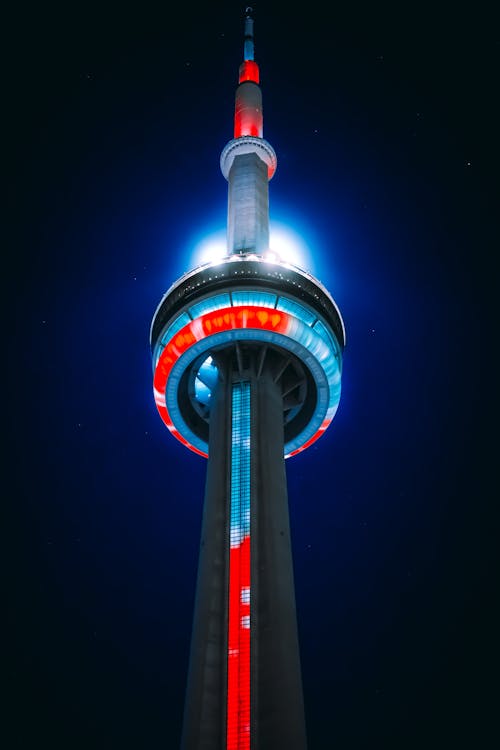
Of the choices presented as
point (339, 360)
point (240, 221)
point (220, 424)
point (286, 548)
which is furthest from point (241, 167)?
point (286, 548)

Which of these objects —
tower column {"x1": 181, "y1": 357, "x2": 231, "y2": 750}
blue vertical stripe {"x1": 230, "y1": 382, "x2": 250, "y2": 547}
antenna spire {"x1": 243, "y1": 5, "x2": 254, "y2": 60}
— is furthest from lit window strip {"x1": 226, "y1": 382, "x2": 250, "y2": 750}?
antenna spire {"x1": 243, "y1": 5, "x2": 254, "y2": 60}

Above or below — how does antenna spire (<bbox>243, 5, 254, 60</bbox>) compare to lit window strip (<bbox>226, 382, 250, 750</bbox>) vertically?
above

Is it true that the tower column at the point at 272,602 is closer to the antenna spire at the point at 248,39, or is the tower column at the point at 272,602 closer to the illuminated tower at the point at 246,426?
the illuminated tower at the point at 246,426

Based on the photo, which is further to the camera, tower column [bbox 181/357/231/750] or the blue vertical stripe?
the blue vertical stripe

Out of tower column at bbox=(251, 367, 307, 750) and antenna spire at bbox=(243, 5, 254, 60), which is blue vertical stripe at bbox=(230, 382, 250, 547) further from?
antenna spire at bbox=(243, 5, 254, 60)

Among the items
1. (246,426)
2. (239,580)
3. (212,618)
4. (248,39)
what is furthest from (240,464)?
(248,39)

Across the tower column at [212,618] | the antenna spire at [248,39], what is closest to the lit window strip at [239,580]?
the tower column at [212,618]

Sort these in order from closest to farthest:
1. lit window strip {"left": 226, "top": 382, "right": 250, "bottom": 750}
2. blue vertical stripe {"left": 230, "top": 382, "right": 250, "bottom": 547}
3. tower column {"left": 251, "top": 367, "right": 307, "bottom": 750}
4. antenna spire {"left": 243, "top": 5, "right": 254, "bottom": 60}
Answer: tower column {"left": 251, "top": 367, "right": 307, "bottom": 750} < lit window strip {"left": 226, "top": 382, "right": 250, "bottom": 750} < blue vertical stripe {"left": 230, "top": 382, "right": 250, "bottom": 547} < antenna spire {"left": 243, "top": 5, "right": 254, "bottom": 60}

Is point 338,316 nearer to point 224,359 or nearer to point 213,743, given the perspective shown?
point 224,359

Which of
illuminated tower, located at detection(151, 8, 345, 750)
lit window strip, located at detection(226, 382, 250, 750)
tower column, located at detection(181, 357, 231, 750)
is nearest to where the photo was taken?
tower column, located at detection(181, 357, 231, 750)
